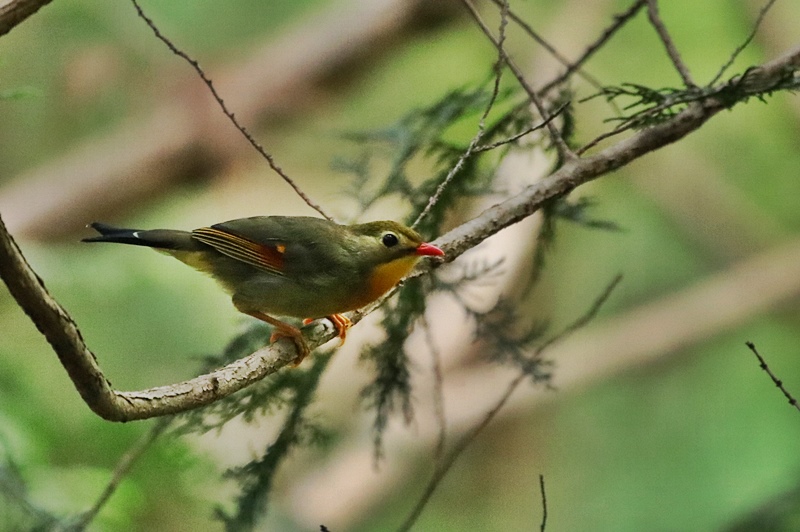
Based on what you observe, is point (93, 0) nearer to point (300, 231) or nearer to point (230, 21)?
point (230, 21)

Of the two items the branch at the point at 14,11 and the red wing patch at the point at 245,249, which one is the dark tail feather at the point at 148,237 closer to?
the red wing patch at the point at 245,249

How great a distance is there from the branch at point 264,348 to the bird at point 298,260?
100 millimetres

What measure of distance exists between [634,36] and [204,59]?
379 centimetres

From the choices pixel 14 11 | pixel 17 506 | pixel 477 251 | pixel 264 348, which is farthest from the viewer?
pixel 477 251

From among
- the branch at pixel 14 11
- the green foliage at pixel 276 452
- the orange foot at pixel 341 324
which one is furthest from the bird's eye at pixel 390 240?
the branch at pixel 14 11

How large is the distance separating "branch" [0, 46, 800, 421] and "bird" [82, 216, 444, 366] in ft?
0.33

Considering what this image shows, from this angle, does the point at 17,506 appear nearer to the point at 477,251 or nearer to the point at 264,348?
the point at 264,348

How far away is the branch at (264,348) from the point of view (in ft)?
4.42

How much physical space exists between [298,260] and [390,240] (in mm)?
298

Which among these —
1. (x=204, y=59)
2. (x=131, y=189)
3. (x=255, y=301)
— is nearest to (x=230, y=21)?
(x=204, y=59)

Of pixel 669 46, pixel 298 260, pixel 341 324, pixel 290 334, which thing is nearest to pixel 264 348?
pixel 290 334

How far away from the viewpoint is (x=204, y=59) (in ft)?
23.6

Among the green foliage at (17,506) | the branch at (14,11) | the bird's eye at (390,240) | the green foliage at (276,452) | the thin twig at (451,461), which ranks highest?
the green foliage at (17,506)

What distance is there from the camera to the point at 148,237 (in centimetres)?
259
